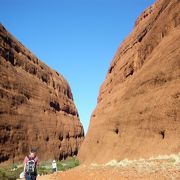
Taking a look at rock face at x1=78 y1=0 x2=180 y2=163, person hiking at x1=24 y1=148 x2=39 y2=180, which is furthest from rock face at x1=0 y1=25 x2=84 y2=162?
person hiking at x1=24 y1=148 x2=39 y2=180

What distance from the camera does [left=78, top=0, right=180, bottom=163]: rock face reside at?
21402 millimetres

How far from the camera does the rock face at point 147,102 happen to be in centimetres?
2140

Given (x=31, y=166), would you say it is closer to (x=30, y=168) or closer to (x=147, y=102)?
(x=30, y=168)

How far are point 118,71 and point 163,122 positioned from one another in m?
18.0

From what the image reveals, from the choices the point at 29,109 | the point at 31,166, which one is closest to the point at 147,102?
the point at 31,166

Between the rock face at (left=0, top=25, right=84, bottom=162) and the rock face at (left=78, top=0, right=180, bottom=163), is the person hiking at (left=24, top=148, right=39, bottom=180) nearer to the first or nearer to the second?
the rock face at (left=78, top=0, right=180, bottom=163)

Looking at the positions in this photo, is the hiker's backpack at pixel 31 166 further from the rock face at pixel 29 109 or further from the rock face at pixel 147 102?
the rock face at pixel 29 109

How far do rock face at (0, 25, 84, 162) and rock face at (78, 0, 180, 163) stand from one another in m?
10.5

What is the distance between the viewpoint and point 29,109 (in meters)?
49.2

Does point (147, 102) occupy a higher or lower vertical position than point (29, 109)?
lower

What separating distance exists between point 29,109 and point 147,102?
27392 millimetres

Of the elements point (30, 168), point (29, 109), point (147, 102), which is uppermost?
point (29, 109)

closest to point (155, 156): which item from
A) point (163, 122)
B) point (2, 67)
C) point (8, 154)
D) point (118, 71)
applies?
point (163, 122)

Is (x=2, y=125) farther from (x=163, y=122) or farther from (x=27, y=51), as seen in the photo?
(x=163, y=122)
